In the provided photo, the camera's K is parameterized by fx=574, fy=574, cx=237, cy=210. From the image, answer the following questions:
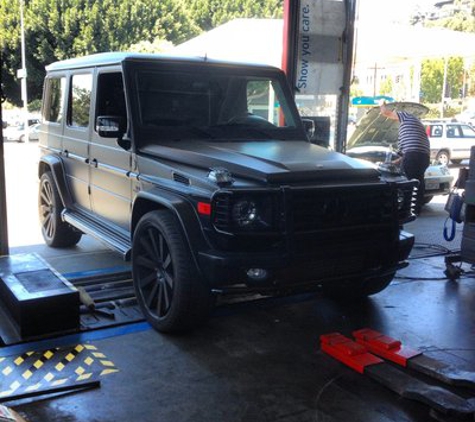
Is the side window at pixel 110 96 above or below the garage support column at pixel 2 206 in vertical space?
above

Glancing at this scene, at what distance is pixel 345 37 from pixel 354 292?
410 cm

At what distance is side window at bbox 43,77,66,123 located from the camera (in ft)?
21.7

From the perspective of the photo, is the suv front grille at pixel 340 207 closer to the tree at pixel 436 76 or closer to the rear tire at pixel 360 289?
the rear tire at pixel 360 289

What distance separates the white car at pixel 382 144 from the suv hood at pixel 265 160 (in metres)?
6.04

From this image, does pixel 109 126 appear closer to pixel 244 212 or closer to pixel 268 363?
pixel 244 212

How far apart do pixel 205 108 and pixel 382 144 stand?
7382 millimetres

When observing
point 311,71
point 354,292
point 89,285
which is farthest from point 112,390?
point 311,71

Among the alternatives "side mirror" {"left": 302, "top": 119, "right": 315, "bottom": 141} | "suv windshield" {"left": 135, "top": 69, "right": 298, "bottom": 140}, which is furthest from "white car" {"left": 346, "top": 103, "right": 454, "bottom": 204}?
"suv windshield" {"left": 135, "top": 69, "right": 298, "bottom": 140}

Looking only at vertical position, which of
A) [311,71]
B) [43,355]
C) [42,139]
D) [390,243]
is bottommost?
[43,355]

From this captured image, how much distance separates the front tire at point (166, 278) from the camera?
4.10m

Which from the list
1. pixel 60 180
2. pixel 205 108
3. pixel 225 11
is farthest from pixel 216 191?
pixel 225 11

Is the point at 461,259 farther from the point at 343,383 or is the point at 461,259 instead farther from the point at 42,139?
the point at 42,139

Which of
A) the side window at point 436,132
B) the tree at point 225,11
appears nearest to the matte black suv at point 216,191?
the side window at point 436,132

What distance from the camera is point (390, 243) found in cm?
438
